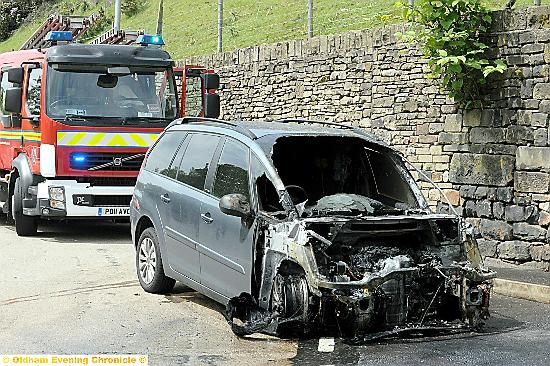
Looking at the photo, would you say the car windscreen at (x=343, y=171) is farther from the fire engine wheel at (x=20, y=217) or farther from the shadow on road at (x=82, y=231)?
the fire engine wheel at (x=20, y=217)

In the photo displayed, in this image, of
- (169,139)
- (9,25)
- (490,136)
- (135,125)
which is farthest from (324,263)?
(9,25)

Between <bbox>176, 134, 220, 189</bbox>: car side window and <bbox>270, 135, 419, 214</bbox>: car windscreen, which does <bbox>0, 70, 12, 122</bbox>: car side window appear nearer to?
<bbox>176, 134, 220, 189</bbox>: car side window

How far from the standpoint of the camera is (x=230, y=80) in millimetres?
20266

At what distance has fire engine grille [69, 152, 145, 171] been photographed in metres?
14.6

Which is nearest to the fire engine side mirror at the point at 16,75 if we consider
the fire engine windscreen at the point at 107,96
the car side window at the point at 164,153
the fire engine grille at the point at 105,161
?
the fire engine windscreen at the point at 107,96

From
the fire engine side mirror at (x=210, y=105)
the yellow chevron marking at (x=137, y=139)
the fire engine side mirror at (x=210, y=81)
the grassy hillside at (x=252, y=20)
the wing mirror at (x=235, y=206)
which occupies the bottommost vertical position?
the wing mirror at (x=235, y=206)

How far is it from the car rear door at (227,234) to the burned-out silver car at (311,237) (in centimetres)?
1

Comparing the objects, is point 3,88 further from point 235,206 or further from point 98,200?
point 235,206

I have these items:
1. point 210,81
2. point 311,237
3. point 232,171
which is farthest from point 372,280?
point 210,81

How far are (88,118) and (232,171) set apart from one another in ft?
19.7

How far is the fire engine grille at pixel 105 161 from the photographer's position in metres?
14.6

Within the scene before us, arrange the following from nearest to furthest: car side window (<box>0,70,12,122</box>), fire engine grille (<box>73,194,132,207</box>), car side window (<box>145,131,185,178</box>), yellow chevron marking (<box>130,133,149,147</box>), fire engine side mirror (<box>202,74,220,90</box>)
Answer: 1. car side window (<box>145,131,185,178</box>)
2. fire engine grille (<box>73,194,132,207</box>)
3. yellow chevron marking (<box>130,133,149,147</box>)
4. fire engine side mirror (<box>202,74,220,90</box>)
5. car side window (<box>0,70,12,122</box>)

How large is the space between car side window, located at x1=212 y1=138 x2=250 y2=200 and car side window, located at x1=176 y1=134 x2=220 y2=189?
0.24m

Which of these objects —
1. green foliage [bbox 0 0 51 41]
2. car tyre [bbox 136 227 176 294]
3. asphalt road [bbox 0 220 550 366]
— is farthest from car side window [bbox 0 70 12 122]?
green foliage [bbox 0 0 51 41]
